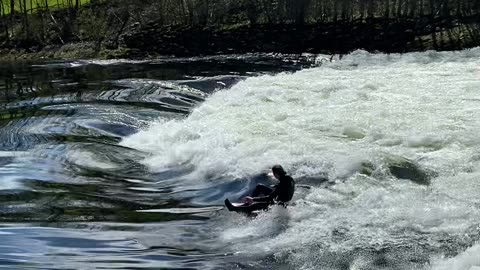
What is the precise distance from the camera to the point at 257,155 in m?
17.0

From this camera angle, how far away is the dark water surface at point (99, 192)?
11148 mm

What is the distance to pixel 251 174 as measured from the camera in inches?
620

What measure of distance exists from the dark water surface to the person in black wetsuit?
69 cm

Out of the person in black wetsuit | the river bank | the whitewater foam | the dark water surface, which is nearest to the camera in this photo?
the whitewater foam

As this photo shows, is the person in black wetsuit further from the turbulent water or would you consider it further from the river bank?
the river bank

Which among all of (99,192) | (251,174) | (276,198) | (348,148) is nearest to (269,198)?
(276,198)

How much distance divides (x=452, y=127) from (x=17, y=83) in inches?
1195

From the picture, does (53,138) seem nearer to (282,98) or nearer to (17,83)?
(282,98)

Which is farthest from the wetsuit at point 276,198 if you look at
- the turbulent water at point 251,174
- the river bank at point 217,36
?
the river bank at point 217,36

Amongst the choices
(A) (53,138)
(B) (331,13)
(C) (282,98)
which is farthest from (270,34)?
(A) (53,138)

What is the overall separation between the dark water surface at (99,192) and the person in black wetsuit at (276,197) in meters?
0.69

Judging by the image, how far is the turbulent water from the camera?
10.8 m

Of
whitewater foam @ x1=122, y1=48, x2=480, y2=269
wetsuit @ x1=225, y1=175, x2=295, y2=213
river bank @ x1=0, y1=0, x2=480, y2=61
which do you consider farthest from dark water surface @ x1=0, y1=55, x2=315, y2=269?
river bank @ x1=0, y1=0, x2=480, y2=61

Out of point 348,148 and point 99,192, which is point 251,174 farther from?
point 99,192
